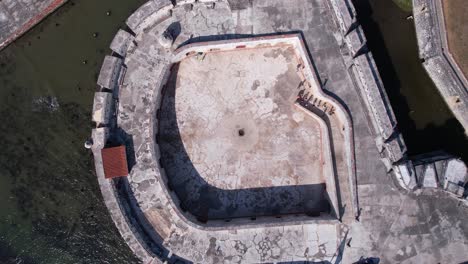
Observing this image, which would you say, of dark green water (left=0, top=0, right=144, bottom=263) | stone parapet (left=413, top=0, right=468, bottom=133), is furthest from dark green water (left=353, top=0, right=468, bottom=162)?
dark green water (left=0, top=0, right=144, bottom=263)

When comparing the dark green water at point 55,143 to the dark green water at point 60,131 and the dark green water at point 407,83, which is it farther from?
the dark green water at point 407,83

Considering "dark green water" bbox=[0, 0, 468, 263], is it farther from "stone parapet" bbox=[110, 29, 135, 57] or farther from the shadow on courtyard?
the shadow on courtyard

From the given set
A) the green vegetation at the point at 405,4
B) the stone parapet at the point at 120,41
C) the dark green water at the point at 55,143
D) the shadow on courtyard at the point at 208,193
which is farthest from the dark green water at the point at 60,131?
the shadow on courtyard at the point at 208,193

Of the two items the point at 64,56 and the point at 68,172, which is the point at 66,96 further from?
the point at 68,172

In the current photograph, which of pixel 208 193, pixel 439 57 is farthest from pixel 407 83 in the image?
pixel 208 193

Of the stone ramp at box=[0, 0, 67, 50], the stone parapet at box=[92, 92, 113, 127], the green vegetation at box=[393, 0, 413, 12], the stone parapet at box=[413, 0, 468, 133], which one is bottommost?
the stone parapet at box=[92, 92, 113, 127]
